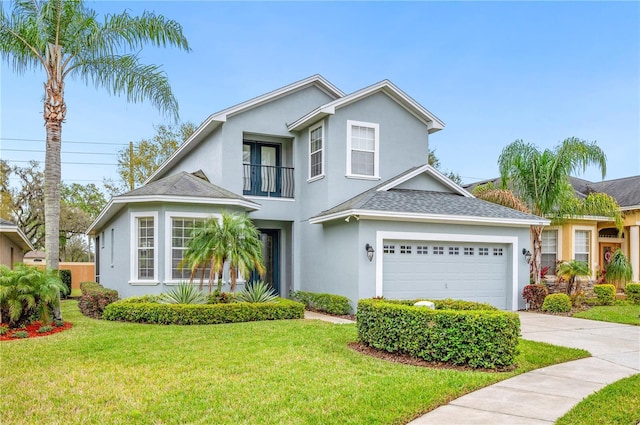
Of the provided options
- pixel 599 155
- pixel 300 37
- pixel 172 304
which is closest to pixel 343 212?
pixel 172 304

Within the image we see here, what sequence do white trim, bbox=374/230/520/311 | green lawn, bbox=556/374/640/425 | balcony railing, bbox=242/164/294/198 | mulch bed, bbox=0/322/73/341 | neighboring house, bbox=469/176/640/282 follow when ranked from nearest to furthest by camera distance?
green lawn, bbox=556/374/640/425 → mulch bed, bbox=0/322/73/341 → white trim, bbox=374/230/520/311 → balcony railing, bbox=242/164/294/198 → neighboring house, bbox=469/176/640/282

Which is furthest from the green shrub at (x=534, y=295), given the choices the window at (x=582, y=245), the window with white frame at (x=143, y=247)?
the window with white frame at (x=143, y=247)

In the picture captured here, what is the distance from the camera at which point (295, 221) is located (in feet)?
56.2

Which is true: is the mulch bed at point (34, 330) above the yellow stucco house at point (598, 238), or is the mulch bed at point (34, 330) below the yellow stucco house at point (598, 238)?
below

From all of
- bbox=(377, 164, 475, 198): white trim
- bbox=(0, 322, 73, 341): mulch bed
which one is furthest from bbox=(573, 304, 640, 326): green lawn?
bbox=(0, 322, 73, 341): mulch bed

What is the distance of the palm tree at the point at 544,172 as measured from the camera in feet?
54.3

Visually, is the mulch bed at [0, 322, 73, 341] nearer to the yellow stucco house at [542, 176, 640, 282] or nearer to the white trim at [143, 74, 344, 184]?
the white trim at [143, 74, 344, 184]

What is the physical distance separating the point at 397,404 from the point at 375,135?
37.5ft

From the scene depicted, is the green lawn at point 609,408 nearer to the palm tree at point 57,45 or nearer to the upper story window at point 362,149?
the upper story window at point 362,149

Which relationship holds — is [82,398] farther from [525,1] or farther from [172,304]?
[525,1]

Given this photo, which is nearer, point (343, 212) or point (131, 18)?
point (131, 18)

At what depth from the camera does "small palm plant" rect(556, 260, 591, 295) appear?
15484 mm

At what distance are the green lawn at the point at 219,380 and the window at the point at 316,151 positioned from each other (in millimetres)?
7097

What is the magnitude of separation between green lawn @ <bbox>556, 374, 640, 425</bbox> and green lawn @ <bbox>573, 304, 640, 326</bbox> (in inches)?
299
